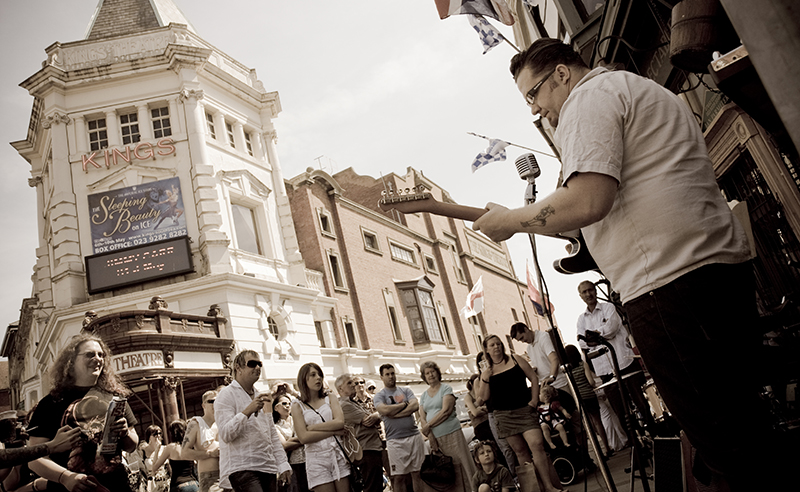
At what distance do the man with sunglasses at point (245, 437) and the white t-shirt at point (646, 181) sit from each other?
4260mm

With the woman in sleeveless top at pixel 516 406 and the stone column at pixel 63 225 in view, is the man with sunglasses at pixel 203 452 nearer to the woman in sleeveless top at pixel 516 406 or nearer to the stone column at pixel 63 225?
the woman in sleeveless top at pixel 516 406

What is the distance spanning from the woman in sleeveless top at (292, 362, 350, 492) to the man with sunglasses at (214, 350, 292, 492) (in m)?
0.49

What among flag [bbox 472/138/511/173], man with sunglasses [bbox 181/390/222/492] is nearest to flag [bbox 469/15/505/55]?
flag [bbox 472/138/511/173]

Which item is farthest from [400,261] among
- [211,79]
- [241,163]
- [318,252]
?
[211,79]

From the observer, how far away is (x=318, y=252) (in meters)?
24.8

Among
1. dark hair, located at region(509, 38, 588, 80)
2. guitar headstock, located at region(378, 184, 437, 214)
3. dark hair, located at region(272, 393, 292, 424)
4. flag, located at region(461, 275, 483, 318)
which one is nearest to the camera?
dark hair, located at region(509, 38, 588, 80)

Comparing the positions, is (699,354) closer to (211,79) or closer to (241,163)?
(241,163)

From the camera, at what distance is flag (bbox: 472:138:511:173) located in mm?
14977

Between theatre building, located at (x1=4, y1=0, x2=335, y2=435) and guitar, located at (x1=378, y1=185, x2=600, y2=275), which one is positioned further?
theatre building, located at (x1=4, y1=0, x2=335, y2=435)

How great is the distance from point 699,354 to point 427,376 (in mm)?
6586

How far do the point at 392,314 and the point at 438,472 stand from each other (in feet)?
71.6

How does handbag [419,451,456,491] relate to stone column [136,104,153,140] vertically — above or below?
below

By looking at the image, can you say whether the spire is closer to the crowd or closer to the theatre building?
the theatre building

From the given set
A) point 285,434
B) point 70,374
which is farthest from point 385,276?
point 70,374
